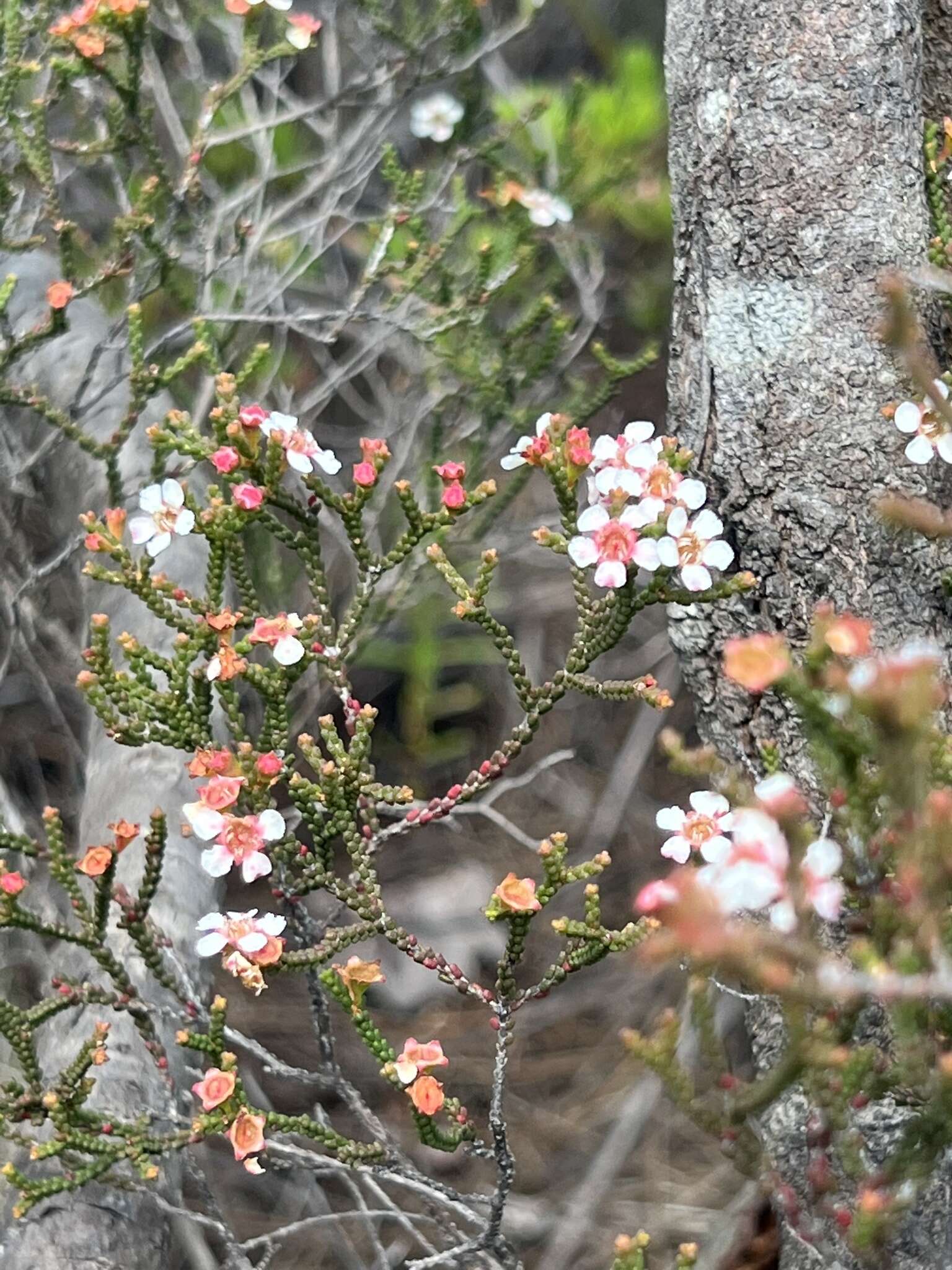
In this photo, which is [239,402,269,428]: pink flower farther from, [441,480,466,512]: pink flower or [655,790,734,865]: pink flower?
[655,790,734,865]: pink flower

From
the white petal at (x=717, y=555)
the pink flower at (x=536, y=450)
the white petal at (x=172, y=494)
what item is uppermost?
the white petal at (x=172, y=494)

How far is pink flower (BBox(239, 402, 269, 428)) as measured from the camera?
1304 mm

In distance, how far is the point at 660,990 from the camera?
2668mm

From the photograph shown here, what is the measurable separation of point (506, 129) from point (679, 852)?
1804 millimetres

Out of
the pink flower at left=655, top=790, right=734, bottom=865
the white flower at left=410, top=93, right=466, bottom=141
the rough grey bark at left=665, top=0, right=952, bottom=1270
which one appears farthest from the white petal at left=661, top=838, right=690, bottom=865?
the white flower at left=410, top=93, right=466, bottom=141

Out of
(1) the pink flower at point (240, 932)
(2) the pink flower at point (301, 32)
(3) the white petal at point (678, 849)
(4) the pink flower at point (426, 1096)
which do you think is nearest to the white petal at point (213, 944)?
(1) the pink flower at point (240, 932)

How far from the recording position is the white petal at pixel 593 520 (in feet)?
4.09

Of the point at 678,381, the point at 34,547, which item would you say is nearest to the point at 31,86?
the point at 34,547

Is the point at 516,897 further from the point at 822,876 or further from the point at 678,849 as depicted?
the point at 822,876

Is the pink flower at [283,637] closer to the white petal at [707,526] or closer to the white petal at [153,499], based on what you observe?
the white petal at [153,499]

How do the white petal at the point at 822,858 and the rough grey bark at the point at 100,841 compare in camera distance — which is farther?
the rough grey bark at the point at 100,841

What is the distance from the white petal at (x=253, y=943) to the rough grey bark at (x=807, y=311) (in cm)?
65

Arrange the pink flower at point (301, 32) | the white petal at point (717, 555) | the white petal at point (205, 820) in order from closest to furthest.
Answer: the white petal at point (205, 820)
the white petal at point (717, 555)
the pink flower at point (301, 32)

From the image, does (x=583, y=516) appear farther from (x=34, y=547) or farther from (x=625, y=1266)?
(x=34, y=547)
